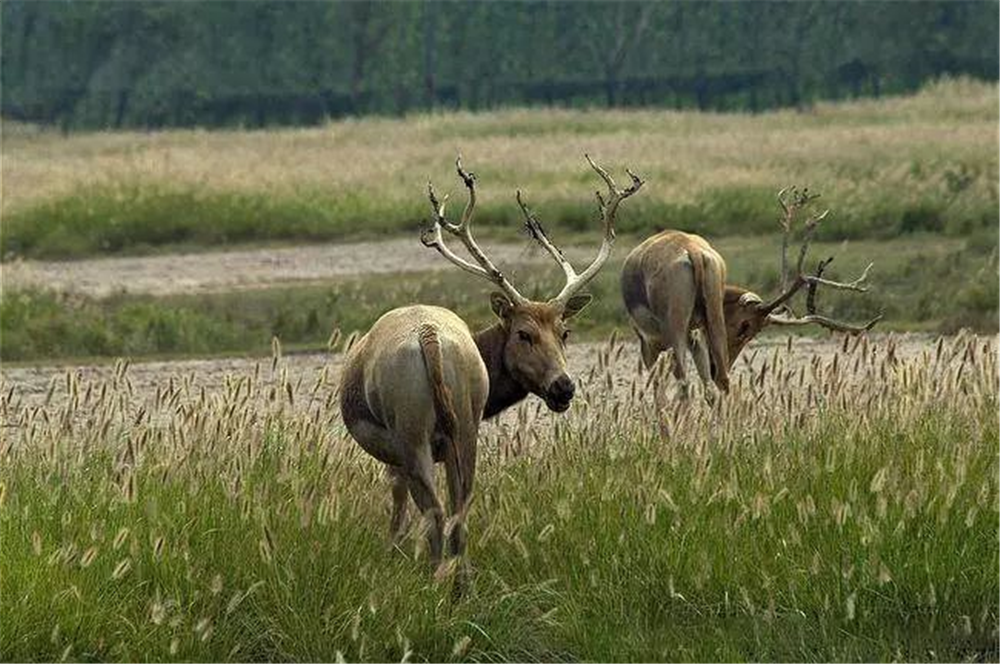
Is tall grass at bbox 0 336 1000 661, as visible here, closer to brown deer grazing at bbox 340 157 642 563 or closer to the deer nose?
brown deer grazing at bbox 340 157 642 563

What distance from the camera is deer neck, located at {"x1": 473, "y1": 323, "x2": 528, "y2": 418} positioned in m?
9.52

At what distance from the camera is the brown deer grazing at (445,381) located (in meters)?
8.89

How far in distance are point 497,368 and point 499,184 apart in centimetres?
2858

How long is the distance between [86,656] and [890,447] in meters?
3.95

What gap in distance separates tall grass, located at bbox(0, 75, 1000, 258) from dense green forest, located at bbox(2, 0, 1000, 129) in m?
24.6

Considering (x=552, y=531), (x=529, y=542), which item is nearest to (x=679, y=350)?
(x=529, y=542)

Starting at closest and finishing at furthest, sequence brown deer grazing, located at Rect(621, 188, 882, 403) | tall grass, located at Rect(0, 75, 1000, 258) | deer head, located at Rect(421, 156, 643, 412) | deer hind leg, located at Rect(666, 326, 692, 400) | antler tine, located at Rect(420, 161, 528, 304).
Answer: deer head, located at Rect(421, 156, 643, 412) → antler tine, located at Rect(420, 161, 528, 304) → brown deer grazing, located at Rect(621, 188, 882, 403) → deer hind leg, located at Rect(666, 326, 692, 400) → tall grass, located at Rect(0, 75, 1000, 258)

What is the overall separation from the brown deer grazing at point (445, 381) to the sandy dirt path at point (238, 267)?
1554 centimetres

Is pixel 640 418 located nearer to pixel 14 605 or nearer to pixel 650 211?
pixel 14 605

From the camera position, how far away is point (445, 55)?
268ft

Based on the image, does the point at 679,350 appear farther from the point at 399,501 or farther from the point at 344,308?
the point at 344,308

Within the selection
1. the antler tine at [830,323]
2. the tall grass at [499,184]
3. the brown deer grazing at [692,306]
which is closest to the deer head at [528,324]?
the antler tine at [830,323]

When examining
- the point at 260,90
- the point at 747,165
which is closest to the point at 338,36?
the point at 260,90

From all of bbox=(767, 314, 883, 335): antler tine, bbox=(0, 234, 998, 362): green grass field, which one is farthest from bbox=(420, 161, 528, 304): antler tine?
bbox=(0, 234, 998, 362): green grass field
